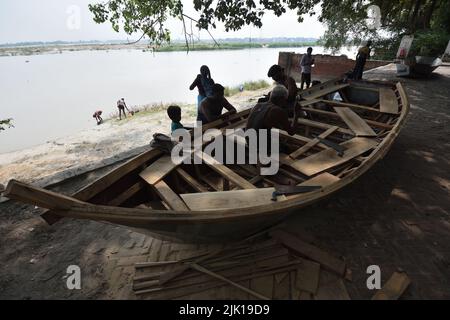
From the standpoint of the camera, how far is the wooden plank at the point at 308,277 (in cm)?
298

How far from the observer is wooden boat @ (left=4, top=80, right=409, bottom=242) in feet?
7.49

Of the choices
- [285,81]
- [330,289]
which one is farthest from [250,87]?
[330,289]

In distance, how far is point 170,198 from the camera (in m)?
2.96

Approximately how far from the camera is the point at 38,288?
10.4 ft

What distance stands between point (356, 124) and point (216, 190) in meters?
3.21

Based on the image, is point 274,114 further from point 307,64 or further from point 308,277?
point 307,64

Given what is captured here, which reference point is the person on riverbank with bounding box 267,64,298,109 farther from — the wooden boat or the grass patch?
the grass patch

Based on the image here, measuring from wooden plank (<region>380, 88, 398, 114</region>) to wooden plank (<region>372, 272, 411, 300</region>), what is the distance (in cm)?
371

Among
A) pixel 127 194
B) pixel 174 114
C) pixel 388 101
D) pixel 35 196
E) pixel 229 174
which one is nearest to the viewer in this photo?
pixel 35 196

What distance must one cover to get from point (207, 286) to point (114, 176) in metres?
1.70

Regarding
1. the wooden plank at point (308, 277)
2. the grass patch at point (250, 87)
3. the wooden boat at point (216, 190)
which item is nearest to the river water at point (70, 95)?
the grass patch at point (250, 87)

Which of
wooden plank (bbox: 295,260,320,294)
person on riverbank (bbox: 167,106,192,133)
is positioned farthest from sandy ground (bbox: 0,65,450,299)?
person on riverbank (bbox: 167,106,192,133)

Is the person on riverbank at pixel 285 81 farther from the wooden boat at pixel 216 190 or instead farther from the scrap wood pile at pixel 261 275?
the scrap wood pile at pixel 261 275
